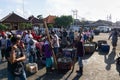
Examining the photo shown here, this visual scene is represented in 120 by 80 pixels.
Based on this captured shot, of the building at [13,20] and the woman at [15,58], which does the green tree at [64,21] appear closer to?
the building at [13,20]

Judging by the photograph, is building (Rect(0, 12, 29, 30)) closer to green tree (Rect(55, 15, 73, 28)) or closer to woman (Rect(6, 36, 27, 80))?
green tree (Rect(55, 15, 73, 28))

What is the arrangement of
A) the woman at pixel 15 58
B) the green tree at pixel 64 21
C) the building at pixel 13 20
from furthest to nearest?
the green tree at pixel 64 21
the building at pixel 13 20
the woman at pixel 15 58

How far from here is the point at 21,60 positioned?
267 inches

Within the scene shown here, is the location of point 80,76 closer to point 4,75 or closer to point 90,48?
point 4,75

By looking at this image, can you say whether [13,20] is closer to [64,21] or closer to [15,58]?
[64,21]

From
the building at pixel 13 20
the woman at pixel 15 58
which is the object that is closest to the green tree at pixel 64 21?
the building at pixel 13 20

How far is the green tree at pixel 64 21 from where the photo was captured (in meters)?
76.4

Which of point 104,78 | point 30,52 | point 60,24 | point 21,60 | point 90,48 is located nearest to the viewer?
point 21,60

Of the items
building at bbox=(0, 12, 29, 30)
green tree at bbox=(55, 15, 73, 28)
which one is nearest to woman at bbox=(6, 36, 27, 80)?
building at bbox=(0, 12, 29, 30)

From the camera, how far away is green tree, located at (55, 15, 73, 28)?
76438 mm

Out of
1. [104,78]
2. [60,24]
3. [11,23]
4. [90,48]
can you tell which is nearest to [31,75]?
[104,78]

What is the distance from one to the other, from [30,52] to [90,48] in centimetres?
684

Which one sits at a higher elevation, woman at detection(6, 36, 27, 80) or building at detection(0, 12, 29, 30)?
building at detection(0, 12, 29, 30)

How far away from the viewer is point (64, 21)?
77688 millimetres
